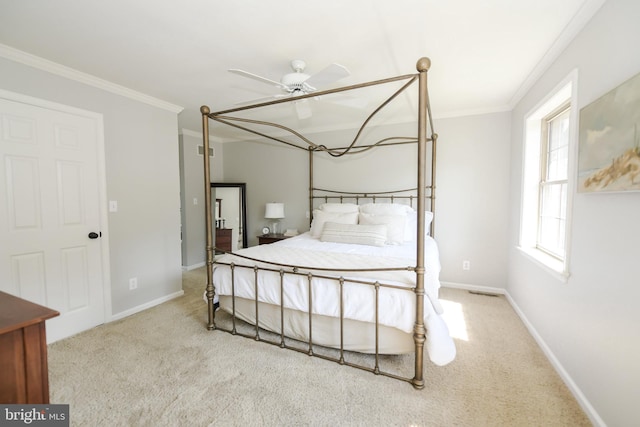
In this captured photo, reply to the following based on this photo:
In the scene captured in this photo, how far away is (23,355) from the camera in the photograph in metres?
0.94

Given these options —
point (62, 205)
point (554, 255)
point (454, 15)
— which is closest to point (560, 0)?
point (454, 15)

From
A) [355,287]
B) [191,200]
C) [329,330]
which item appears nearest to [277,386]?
[329,330]

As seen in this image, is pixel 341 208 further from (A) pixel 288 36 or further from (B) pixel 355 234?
(A) pixel 288 36

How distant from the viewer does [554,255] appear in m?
2.36

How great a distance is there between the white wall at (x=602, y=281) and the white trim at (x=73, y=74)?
3.74 m

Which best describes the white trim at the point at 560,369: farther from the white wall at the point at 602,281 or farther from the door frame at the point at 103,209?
the door frame at the point at 103,209

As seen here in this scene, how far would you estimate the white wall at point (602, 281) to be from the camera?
1235 millimetres

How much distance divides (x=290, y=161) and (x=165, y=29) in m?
2.81

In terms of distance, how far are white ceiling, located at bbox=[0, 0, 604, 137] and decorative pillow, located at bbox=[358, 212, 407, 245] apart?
145cm

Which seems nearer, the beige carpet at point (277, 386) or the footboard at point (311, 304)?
the beige carpet at point (277, 386)

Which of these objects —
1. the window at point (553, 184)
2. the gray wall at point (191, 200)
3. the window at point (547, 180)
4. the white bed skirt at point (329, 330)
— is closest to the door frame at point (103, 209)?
the white bed skirt at point (329, 330)

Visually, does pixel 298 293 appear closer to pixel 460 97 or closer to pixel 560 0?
pixel 560 0

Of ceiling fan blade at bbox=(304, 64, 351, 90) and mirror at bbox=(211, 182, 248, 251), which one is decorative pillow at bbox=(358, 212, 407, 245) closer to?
ceiling fan blade at bbox=(304, 64, 351, 90)

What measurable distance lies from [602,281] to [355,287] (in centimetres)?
A: 134
